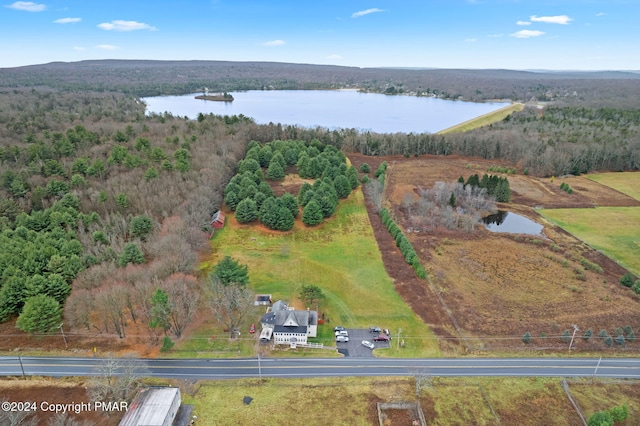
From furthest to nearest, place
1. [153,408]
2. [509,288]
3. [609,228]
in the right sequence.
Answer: [609,228]
[509,288]
[153,408]

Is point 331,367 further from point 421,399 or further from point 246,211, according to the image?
point 246,211

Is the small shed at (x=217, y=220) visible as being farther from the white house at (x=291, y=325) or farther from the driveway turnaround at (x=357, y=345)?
the driveway turnaround at (x=357, y=345)

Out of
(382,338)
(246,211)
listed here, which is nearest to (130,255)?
(246,211)

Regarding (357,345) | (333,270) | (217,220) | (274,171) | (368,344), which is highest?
(274,171)

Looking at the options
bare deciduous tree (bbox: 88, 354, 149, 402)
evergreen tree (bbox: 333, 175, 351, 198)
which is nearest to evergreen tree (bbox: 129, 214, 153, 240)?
bare deciduous tree (bbox: 88, 354, 149, 402)

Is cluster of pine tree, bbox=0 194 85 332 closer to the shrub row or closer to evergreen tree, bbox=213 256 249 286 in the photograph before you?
evergreen tree, bbox=213 256 249 286

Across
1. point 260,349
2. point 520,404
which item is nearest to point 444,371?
point 520,404
